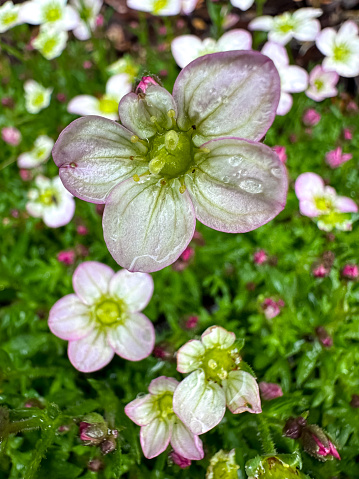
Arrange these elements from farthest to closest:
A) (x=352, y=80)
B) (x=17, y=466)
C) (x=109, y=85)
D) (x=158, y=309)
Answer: (x=352, y=80), (x=109, y=85), (x=158, y=309), (x=17, y=466)

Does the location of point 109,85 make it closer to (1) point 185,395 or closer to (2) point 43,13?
(2) point 43,13

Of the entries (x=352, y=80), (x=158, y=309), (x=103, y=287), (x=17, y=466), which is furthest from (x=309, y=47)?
(x=17, y=466)

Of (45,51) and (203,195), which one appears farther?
(45,51)

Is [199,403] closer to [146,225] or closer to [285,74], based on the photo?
[146,225]

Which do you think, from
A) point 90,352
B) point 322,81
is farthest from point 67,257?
point 322,81

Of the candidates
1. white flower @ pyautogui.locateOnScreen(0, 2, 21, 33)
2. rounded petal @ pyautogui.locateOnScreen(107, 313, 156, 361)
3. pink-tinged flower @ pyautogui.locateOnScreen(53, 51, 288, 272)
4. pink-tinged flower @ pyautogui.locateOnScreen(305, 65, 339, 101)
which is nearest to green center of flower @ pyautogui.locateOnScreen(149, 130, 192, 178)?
pink-tinged flower @ pyautogui.locateOnScreen(53, 51, 288, 272)

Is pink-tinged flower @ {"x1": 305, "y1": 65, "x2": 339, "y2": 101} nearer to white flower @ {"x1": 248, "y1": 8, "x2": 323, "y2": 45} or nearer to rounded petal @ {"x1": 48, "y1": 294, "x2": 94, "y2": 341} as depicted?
white flower @ {"x1": 248, "y1": 8, "x2": 323, "y2": 45}
